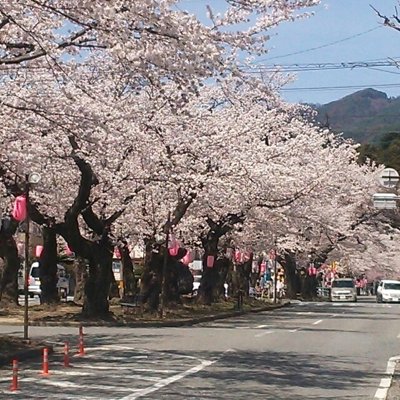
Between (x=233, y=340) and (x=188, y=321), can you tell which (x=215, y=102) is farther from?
(x=233, y=340)

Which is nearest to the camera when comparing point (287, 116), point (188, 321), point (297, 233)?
point (188, 321)

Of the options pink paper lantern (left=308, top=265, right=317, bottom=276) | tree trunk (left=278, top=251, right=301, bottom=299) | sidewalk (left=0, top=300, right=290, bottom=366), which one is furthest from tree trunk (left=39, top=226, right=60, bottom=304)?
pink paper lantern (left=308, top=265, right=317, bottom=276)

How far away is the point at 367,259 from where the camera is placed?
7806 cm

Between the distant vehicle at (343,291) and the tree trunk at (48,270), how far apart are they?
3499cm

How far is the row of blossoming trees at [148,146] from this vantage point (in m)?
12.6

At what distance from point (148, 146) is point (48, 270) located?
1168 cm

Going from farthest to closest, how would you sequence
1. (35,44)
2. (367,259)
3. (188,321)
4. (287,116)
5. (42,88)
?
(367,259), (287,116), (188,321), (42,88), (35,44)

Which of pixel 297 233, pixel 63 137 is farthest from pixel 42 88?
pixel 297 233

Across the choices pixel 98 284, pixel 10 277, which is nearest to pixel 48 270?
pixel 10 277

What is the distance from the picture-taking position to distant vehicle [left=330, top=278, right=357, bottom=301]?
219 feet

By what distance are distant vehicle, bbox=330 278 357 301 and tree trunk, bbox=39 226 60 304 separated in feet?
115

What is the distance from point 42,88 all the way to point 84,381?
8544mm

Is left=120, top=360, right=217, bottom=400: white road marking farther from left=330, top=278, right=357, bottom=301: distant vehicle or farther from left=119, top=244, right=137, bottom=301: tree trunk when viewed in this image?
left=330, top=278, right=357, bottom=301: distant vehicle

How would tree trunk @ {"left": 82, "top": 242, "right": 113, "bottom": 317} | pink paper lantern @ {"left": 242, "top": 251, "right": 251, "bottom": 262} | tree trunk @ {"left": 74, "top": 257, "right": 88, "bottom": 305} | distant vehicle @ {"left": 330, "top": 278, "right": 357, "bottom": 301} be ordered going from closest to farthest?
tree trunk @ {"left": 82, "top": 242, "right": 113, "bottom": 317}
tree trunk @ {"left": 74, "top": 257, "right": 88, "bottom": 305}
pink paper lantern @ {"left": 242, "top": 251, "right": 251, "bottom": 262}
distant vehicle @ {"left": 330, "top": 278, "right": 357, "bottom": 301}
